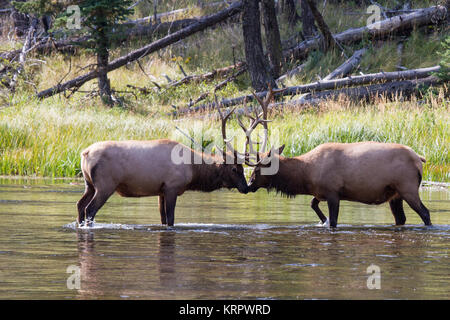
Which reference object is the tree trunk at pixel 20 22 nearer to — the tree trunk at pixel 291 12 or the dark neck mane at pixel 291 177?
the tree trunk at pixel 291 12

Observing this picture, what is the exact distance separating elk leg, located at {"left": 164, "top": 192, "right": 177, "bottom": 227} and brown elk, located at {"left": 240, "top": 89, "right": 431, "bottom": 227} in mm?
1299

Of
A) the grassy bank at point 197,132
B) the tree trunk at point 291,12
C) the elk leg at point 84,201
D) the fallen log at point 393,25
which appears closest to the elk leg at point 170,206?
the elk leg at point 84,201

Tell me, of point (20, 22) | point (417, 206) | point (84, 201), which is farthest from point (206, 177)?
point (20, 22)

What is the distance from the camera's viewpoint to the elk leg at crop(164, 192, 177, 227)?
10375mm

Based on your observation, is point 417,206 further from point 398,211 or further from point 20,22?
point 20,22

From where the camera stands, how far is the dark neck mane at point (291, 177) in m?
11.2

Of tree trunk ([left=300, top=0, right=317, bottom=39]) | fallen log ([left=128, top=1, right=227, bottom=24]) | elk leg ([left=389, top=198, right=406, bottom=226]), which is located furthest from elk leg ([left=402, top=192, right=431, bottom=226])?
fallen log ([left=128, top=1, right=227, bottom=24])

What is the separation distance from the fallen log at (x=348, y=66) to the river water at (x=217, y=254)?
36.2 feet

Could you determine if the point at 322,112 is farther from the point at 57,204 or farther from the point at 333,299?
the point at 333,299

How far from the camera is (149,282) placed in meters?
6.60

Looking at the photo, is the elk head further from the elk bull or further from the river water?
the elk bull

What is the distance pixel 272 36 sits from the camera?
2498 cm

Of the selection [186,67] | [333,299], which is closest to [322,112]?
[186,67]
